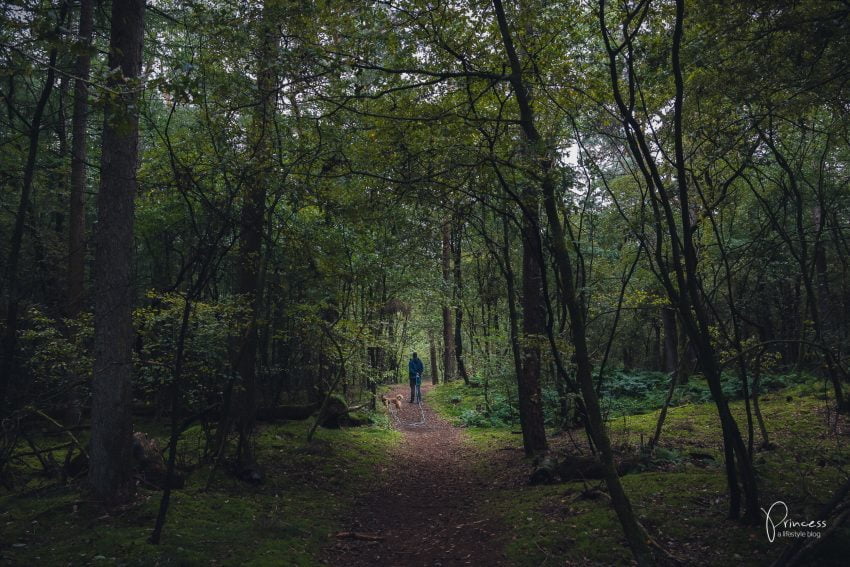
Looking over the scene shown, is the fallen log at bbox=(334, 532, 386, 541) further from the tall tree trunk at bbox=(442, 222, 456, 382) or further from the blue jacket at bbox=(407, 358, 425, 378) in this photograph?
the blue jacket at bbox=(407, 358, 425, 378)

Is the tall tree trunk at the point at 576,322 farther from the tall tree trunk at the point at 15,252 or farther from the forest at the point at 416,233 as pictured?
the tall tree trunk at the point at 15,252

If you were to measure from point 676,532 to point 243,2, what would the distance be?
7714 mm

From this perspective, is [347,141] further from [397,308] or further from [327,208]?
[397,308]

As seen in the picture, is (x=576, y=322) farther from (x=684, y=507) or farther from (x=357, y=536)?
(x=357, y=536)

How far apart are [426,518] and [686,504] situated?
143 inches

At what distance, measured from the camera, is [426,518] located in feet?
24.4

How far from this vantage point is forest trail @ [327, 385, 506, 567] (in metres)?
5.82

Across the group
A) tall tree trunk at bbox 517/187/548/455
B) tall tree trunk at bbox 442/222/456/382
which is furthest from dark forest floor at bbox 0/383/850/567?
→ tall tree trunk at bbox 442/222/456/382

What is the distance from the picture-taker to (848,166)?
47.1 feet

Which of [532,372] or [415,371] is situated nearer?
[532,372]

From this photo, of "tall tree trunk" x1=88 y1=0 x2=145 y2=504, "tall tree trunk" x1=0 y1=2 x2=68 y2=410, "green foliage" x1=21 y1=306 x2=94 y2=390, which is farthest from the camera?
"green foliage" x1=21 y1=306 x2=94 y2=390

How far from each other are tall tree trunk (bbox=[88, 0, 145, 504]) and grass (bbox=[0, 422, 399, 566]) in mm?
506

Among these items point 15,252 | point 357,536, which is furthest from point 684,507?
point 15,252

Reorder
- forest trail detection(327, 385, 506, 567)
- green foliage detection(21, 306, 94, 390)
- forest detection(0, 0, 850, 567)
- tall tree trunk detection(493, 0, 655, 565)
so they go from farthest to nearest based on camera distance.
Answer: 1. green foliage detection(21, 306, 94, 390)
2. forest trail detection(327, 385, 506, 567)
3. forest detection(0, 0, 850, 567)
4. tall tree trunk detection(493, 0, 655, 565)
